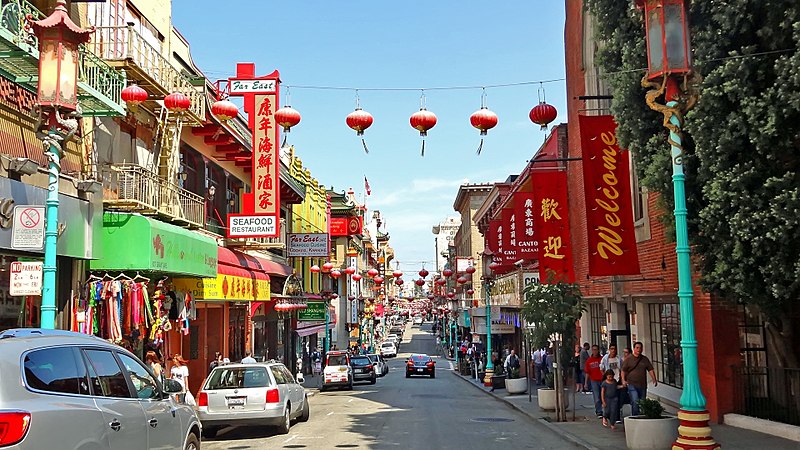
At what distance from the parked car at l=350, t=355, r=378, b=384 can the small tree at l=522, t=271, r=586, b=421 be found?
20631 mm

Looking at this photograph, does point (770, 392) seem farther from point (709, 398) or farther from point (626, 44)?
point (626, 44)

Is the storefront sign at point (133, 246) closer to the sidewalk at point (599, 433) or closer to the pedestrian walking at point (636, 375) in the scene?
the sidewalk at point (599, 433)

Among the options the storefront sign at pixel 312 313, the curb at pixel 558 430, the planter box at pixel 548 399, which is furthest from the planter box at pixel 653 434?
the storefront sign at pixel 312 313

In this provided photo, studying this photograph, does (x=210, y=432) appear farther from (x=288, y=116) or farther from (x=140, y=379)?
(x=140, y=379)

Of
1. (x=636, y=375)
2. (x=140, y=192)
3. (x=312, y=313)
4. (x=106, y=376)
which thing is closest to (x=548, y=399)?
(x=636, y=375)

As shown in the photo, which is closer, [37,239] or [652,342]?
[37,239]

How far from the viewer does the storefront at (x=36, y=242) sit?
1143cm

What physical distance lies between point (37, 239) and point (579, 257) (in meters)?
20.0

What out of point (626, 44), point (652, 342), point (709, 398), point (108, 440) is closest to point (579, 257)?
point (652, 342)

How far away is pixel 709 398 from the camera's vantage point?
15.8m

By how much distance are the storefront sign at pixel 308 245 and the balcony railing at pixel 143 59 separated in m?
15.2

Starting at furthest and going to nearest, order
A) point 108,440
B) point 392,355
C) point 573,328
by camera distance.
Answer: point 392,355, point 573,328, point 108,440

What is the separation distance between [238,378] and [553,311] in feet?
25.1

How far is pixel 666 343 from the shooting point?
63.9 ft
